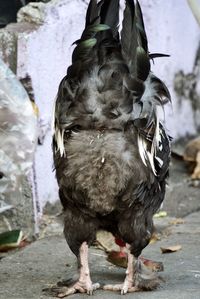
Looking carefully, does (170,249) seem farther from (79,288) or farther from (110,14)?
(110,14)

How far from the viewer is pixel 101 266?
600cm

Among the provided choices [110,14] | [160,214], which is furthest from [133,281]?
[160,214]

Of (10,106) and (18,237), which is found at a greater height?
(10,106)

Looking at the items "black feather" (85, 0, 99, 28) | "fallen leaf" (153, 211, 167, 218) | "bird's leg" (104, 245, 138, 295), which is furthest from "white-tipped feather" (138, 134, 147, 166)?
"fallen leaf" (153, 211, 167, 218)

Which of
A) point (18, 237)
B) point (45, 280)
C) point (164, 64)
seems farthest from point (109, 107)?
point (164, 64)

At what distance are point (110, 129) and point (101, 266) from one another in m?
1.30

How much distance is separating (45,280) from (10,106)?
1.16 m

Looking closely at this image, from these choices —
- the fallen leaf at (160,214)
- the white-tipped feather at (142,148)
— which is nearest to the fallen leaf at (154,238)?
the fallen leaf at (160,214)

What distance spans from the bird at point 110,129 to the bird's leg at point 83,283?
0.02 m

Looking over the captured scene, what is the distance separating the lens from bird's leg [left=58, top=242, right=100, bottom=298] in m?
5.27

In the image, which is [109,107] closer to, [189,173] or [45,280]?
[45,280]

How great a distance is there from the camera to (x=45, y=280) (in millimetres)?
5629

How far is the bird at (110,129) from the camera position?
5.05 m

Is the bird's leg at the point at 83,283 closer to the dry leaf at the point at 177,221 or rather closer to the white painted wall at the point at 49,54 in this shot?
the white painted wall at the point at 49,54
